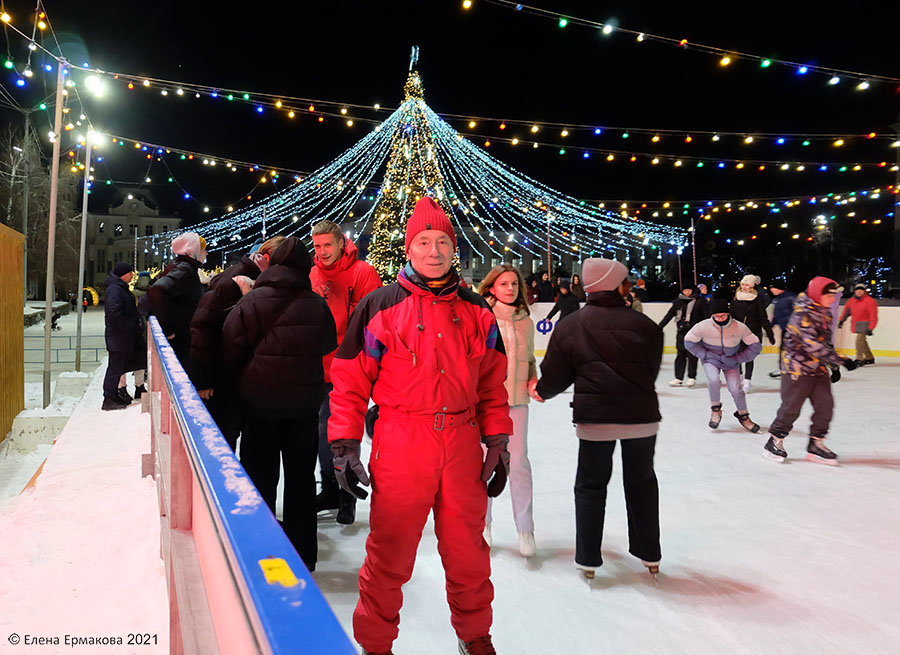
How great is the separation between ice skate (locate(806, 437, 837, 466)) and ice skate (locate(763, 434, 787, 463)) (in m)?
0.23

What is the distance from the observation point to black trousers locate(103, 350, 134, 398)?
7109 millimetres

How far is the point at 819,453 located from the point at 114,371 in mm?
7154

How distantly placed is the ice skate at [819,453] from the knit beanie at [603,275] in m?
3.44

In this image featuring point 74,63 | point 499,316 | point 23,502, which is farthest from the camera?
point 74,63

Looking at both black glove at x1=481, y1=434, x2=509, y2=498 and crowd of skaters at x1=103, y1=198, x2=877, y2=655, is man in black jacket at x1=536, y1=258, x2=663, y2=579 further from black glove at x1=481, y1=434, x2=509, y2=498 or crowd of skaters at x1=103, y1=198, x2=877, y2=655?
black glove at x1=481, y1=434, x2=509, y2=498

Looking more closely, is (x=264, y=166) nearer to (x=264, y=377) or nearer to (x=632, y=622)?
(x=264, y=377)

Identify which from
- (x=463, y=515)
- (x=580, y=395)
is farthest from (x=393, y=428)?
(x=580, y=395)

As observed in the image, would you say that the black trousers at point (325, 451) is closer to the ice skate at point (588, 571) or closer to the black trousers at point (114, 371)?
the ice skate at point (588, 571)

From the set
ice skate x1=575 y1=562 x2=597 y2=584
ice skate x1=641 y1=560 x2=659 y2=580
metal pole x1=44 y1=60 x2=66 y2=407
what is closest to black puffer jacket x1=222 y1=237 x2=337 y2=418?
ice skate x1=575 y1=562 x2=597 y2=584

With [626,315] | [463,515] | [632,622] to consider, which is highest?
[626,315]

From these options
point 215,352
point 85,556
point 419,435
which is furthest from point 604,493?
point 85,556

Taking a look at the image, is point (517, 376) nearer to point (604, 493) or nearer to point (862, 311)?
point (604, 493)

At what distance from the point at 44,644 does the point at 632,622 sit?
236cm

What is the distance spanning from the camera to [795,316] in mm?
5301
